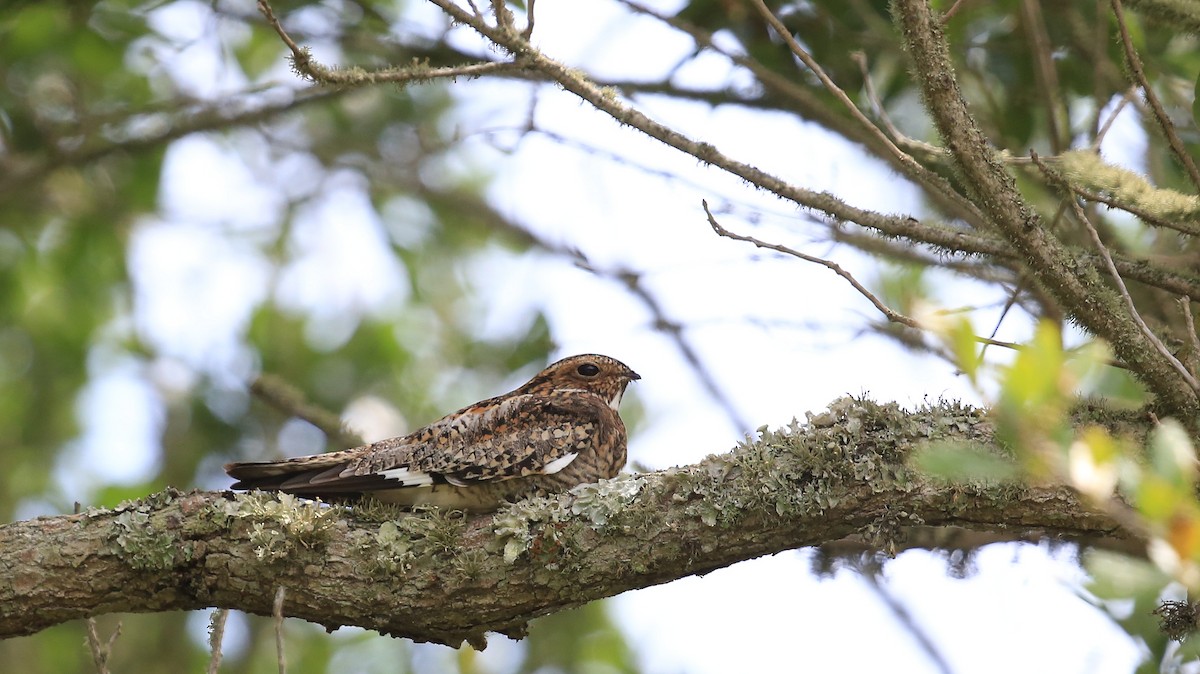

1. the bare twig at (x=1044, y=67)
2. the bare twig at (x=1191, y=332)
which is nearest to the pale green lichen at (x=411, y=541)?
the bare twig at (x=1191, y=332)

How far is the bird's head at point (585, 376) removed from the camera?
15.6ft

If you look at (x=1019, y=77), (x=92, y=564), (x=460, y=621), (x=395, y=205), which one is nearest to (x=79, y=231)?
(x=395, y=205)

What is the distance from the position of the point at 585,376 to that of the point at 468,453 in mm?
1191

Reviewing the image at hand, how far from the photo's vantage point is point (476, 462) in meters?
3.60

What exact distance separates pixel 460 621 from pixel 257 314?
419cm

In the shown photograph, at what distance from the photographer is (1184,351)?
320cm

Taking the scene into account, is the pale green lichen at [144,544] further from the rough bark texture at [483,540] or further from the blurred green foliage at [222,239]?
the blurred green foliage at [222,239]

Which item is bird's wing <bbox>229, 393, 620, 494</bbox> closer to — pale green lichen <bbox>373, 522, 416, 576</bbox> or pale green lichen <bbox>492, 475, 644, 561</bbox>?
pale green lichen <bbox>373, 522, 416, 576</bbox>

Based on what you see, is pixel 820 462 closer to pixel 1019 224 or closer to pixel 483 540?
pixel 1019 224

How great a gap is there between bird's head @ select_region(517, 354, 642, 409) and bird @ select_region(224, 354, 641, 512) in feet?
1.81

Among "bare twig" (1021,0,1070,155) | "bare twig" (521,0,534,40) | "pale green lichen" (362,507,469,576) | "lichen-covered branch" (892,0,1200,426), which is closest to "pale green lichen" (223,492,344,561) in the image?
"pale green lichen" (362,507,469,576)

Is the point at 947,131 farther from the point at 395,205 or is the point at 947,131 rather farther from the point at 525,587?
the point at 395,205

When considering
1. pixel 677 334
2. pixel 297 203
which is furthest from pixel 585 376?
pixel 297 203

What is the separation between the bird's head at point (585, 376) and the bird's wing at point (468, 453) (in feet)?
2.09
